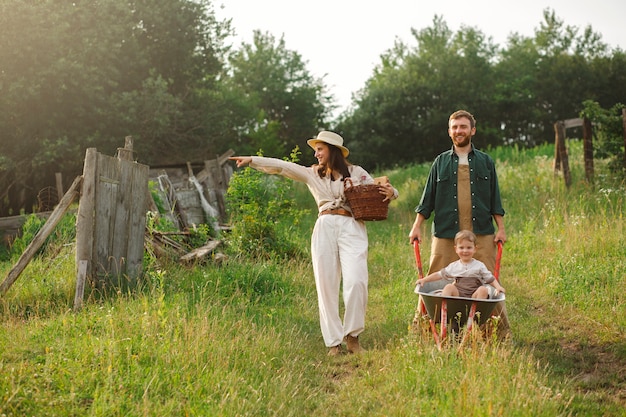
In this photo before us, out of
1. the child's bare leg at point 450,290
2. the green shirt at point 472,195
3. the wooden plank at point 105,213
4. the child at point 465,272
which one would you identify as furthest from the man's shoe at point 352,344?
the wooden plank at point 105,213

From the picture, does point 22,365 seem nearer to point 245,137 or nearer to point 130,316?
point 130,316

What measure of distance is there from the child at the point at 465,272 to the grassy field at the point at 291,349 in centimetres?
51

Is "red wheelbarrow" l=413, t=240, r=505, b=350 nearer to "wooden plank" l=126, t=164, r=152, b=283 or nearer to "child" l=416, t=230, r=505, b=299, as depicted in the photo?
"child" l=416, t=230, r=505, b=299

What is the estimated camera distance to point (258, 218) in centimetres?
1024

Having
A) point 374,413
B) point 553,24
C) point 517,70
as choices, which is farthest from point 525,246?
point 553,24

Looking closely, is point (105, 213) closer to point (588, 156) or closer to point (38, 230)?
point (38, 230)

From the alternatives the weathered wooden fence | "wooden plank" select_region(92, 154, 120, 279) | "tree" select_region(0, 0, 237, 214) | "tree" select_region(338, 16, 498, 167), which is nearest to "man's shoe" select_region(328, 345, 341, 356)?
the weathered wooden fence

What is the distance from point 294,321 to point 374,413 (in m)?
2.74

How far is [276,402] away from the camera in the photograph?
456cm

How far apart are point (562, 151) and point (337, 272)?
30.5 ft

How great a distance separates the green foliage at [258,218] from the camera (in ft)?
32.7

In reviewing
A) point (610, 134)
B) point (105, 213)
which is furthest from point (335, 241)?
point (610, 134)

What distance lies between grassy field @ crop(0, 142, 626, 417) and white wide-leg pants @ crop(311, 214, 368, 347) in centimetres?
27

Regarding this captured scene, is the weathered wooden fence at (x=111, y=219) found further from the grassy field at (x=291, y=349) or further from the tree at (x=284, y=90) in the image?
the tree at (x=284, y=90)
